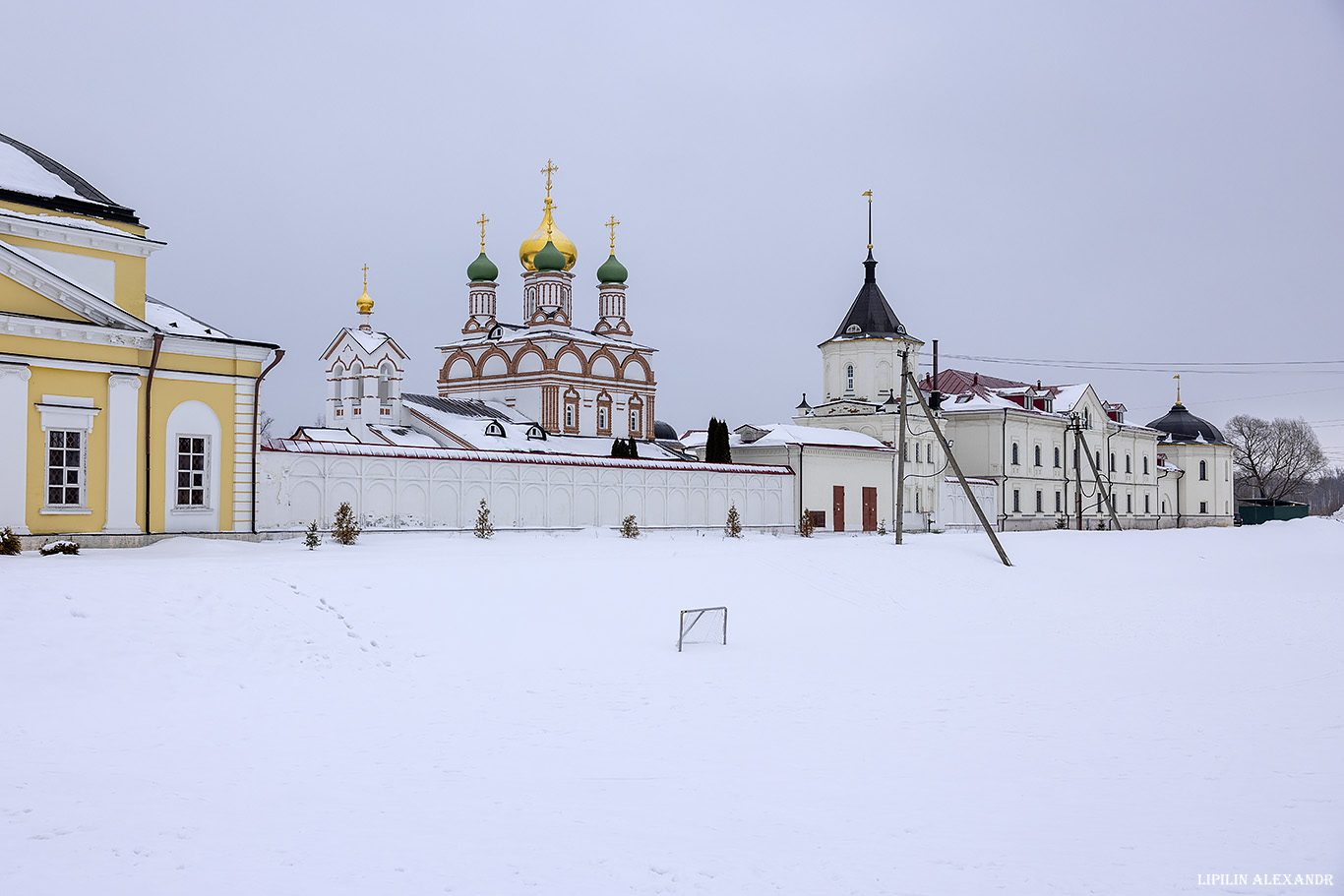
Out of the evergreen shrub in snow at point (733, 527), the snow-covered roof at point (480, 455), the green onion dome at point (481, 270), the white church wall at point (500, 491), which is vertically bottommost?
the evergreen shrub in snow at point (733, 527)

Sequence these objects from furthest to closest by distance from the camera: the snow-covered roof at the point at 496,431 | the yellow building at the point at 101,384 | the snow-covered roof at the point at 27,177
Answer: the snow-covered roof at the point at 496,431 < the snow-covered roof at the point at 27,177 < the yellow building at the point at 101,384

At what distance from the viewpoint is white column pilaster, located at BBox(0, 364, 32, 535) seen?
18.7 meters

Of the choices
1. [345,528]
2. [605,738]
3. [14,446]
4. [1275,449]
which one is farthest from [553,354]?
[1275,449]

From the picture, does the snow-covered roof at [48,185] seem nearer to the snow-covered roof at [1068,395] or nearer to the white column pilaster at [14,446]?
the white column pilaster at [14,446]

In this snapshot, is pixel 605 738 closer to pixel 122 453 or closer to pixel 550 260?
pixel 122 453

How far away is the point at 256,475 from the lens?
2255cm

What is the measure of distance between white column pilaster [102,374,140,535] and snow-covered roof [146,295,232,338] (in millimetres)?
1345

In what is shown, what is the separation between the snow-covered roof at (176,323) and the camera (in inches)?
841

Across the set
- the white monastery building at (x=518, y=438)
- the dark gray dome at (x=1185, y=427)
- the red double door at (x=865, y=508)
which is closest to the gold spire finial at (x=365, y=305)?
the white monastery building at (x=518, y=438)

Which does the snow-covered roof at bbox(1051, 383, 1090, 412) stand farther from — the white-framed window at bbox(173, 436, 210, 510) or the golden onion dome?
the white-framed window at bbox(173, 436, 210, 510)

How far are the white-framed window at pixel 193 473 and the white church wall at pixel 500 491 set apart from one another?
2503 millimetres

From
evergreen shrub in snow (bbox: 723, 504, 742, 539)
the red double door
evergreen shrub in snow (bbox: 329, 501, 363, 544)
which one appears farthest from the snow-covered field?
the red double door

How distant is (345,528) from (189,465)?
361 cm

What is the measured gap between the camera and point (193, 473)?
2138cm
